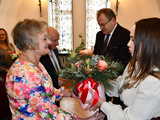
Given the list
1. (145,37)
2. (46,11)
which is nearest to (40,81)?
(145,37)

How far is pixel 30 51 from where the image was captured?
1462 millimetres

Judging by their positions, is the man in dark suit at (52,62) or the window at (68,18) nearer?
the man in dark suit at (52,62)

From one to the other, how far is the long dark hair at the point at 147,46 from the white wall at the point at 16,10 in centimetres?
371

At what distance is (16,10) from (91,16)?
1607mm

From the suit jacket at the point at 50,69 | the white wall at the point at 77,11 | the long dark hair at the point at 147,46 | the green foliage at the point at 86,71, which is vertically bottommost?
the suit jacket at the point at 50,69

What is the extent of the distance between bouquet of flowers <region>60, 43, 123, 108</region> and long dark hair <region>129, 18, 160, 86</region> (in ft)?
1.04

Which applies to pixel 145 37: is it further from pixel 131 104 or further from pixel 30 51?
pixel 30 51

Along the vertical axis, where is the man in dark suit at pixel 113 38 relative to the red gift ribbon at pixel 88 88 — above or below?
above

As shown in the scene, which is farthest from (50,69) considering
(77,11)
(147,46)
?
(77,11)

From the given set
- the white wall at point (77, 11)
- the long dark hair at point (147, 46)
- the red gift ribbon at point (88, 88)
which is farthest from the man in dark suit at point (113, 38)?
the white wall at point (77, 11)

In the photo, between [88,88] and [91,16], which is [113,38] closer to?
[88,88]

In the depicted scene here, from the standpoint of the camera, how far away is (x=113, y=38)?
2.66 m

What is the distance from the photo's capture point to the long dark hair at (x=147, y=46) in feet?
4.17

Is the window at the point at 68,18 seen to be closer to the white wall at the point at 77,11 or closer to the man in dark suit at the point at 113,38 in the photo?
the white wall at the point at 77,11
